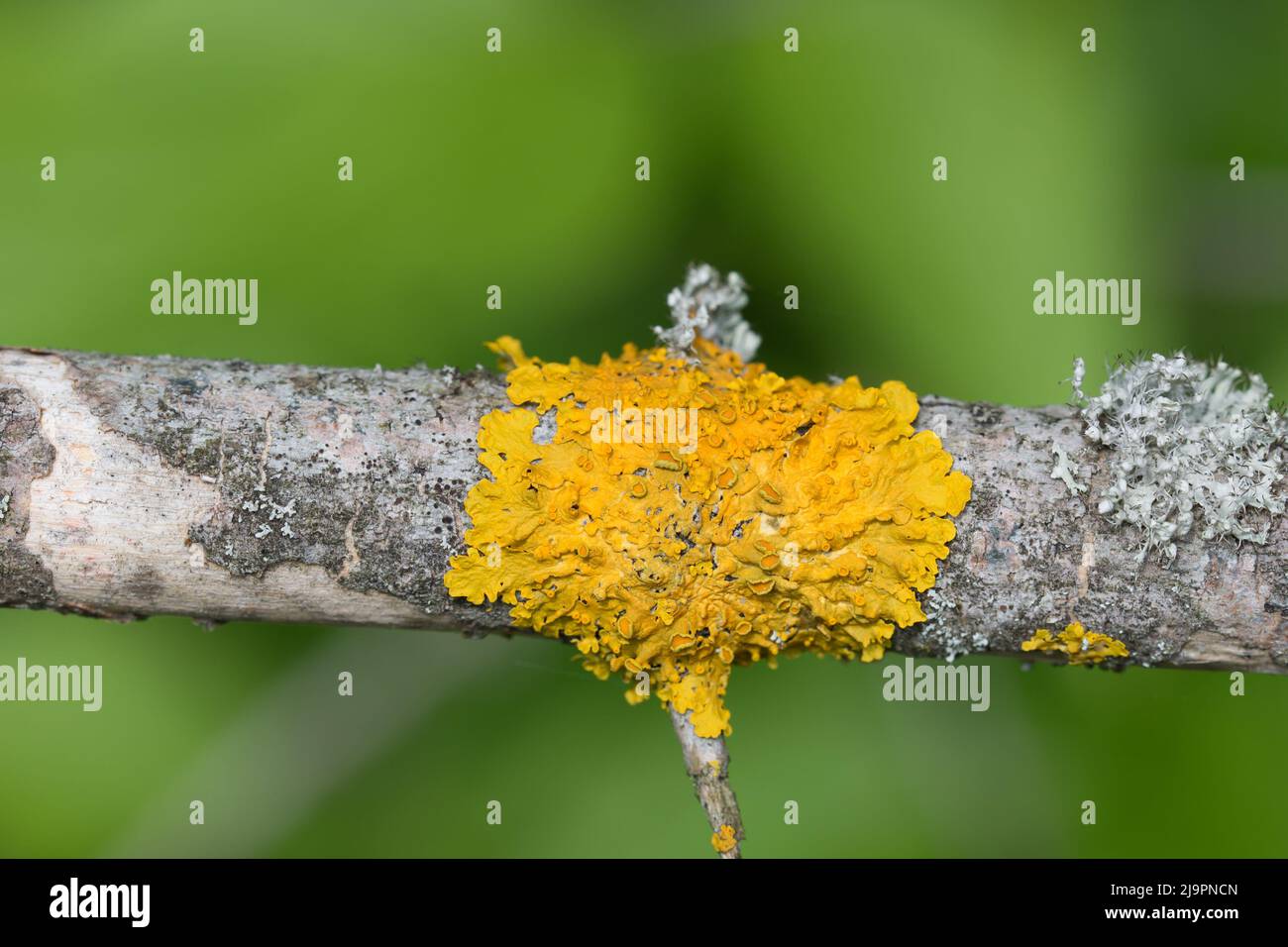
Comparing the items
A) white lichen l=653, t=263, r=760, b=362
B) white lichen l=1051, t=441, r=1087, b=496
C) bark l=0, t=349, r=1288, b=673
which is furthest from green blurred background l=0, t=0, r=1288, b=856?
white lichen l=1051, t=441, r=1087, b=496

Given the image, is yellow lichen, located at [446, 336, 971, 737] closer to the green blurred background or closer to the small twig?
the small twig

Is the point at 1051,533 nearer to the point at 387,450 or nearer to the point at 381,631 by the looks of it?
the point at 387,450

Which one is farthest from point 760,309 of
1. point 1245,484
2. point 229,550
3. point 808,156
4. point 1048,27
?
point 229,550

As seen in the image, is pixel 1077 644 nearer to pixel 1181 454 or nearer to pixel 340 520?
pixel 1181 454

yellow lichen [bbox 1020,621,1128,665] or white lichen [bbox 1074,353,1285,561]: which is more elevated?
white lichen [bbox 1074,353,1285,561]

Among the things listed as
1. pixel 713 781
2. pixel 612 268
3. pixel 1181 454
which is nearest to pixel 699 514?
pixel 713 781
